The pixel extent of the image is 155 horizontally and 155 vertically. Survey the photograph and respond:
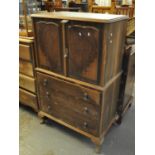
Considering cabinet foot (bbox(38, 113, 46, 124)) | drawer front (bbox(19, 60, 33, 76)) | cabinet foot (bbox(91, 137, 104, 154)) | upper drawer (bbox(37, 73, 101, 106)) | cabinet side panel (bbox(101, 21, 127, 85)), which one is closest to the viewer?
cabinet side panel (bbox(101, 21, 127, 85))

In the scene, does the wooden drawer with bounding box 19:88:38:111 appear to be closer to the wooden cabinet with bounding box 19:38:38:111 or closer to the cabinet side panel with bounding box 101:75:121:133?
the wooden cabinet with bounding box 19:38:38:111

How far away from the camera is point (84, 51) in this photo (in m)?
1.31

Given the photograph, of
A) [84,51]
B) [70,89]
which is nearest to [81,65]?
[84,51]

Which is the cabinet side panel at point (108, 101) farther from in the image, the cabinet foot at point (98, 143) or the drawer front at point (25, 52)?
the drawer front at point (25, 52)

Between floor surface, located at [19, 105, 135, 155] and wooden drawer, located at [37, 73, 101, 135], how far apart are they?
7.4 inches

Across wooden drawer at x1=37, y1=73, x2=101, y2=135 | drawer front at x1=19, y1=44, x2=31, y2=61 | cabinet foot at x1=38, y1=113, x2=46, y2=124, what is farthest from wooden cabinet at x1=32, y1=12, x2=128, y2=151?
cabinet foot at x1=38, y1=113, x2=46, y2=124

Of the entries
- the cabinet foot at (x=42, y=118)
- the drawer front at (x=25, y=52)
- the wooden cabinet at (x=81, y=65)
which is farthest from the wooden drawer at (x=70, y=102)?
the drawer front at (x=25, y=52)

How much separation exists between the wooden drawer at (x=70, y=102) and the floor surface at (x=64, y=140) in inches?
7.4

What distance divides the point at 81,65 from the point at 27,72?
2.55ft

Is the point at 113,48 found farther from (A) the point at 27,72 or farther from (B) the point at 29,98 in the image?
(B) the point at 29,98

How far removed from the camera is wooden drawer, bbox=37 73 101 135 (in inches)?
56.7
